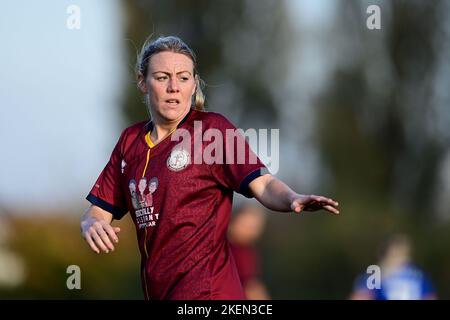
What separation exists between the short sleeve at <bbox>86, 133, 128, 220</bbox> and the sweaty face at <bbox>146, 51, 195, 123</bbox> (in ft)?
1.12

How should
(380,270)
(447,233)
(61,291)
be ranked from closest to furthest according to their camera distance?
(380,270)
(61,291)
(447,233)

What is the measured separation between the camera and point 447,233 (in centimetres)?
2084

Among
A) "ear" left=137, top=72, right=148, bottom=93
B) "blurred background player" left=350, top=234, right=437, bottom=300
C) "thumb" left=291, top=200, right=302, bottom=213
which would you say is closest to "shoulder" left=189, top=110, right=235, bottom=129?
"ear" left=137, top=72, right=148, bottom=93

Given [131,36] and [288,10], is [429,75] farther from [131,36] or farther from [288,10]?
[131,36]

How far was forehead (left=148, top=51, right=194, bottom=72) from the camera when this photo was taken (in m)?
4.89

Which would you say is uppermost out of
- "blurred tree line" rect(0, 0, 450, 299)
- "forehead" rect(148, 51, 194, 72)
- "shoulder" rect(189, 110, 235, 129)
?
"forehead" rect(148, 51, 194, 72)

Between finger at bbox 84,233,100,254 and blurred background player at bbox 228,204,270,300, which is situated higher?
finger at bbox 84,233,100,254

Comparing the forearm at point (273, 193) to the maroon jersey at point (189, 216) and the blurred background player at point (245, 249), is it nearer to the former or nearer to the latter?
the maroon jersey at point (189, 216)

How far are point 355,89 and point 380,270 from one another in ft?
49.8

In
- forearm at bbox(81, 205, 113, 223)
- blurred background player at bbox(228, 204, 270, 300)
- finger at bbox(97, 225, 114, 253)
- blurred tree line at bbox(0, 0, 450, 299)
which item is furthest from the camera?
blurred tree line at bbox(0, 0, 450, 299)

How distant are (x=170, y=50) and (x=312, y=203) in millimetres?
1205

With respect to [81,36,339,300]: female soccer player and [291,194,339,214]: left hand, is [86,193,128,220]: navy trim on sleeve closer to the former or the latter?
[81,36,339,300]: female soccer player

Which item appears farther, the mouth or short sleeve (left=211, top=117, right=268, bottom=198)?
the mouth

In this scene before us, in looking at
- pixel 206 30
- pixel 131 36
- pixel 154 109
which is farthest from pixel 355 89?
pixel 154 109
